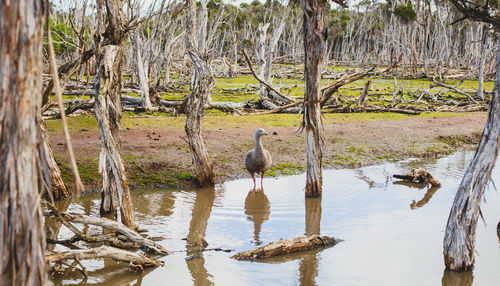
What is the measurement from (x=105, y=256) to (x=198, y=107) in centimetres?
505

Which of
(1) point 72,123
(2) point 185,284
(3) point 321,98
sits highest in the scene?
(3) point 321,98

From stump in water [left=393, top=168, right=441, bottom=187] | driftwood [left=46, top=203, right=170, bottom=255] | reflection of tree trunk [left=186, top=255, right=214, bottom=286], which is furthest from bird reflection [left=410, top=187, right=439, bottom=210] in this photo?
driftwood [left=46, top=203, right=170, bottom=255]

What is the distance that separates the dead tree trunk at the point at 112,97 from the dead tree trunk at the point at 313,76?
337 cm

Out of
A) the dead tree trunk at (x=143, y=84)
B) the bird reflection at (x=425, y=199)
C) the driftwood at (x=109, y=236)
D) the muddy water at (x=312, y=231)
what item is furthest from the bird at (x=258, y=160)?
the dead tree trunk at (x=143, y=84)

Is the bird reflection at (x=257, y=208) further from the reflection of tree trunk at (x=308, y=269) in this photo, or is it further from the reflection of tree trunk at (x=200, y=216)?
the reflection of tree trunk at (x=308, y=269)

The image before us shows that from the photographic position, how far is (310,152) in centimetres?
950

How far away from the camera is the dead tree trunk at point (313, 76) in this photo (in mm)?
8852

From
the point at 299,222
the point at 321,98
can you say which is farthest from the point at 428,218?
the point at 321,98

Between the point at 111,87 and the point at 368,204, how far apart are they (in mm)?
5402

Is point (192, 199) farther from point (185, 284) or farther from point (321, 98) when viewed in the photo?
point (185, 284)

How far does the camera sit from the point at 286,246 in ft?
22.7

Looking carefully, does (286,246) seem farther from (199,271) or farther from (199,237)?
(199,237)

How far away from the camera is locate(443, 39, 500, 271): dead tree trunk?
5559 mm

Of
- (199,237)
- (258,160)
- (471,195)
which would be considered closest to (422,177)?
(258,160)
